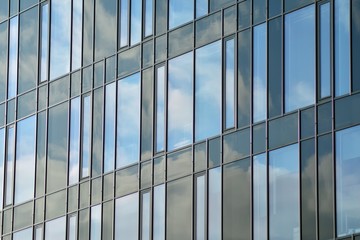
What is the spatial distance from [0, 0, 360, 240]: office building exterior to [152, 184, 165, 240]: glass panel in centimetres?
5

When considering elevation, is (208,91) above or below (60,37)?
below

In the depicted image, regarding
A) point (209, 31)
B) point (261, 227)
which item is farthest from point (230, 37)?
point (261, 227)

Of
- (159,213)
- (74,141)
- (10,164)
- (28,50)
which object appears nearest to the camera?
(159,213)

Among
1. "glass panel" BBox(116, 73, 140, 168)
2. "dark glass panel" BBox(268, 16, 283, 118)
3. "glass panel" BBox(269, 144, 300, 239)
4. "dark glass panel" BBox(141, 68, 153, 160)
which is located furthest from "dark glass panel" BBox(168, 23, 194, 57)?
"glass panel" BBox(269, 144, 300, 239)

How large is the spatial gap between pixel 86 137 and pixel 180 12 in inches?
238

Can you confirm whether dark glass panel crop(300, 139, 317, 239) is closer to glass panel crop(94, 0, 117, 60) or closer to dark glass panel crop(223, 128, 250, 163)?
dark glass panel crop(223, 128, 250, 163)

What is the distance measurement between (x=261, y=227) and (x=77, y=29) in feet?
42.8

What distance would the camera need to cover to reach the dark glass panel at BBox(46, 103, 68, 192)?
46.1 m

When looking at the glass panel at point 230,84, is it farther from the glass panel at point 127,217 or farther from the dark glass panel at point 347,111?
the glass panel at point 127,217

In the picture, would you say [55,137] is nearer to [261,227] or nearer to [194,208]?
[194,208]

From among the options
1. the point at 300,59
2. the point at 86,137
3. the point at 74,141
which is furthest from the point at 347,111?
the point at 74,141

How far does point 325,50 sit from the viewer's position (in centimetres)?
3675

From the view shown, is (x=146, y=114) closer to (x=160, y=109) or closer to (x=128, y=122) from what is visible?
(x=160, y=109)

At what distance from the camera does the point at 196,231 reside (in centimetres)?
3978
